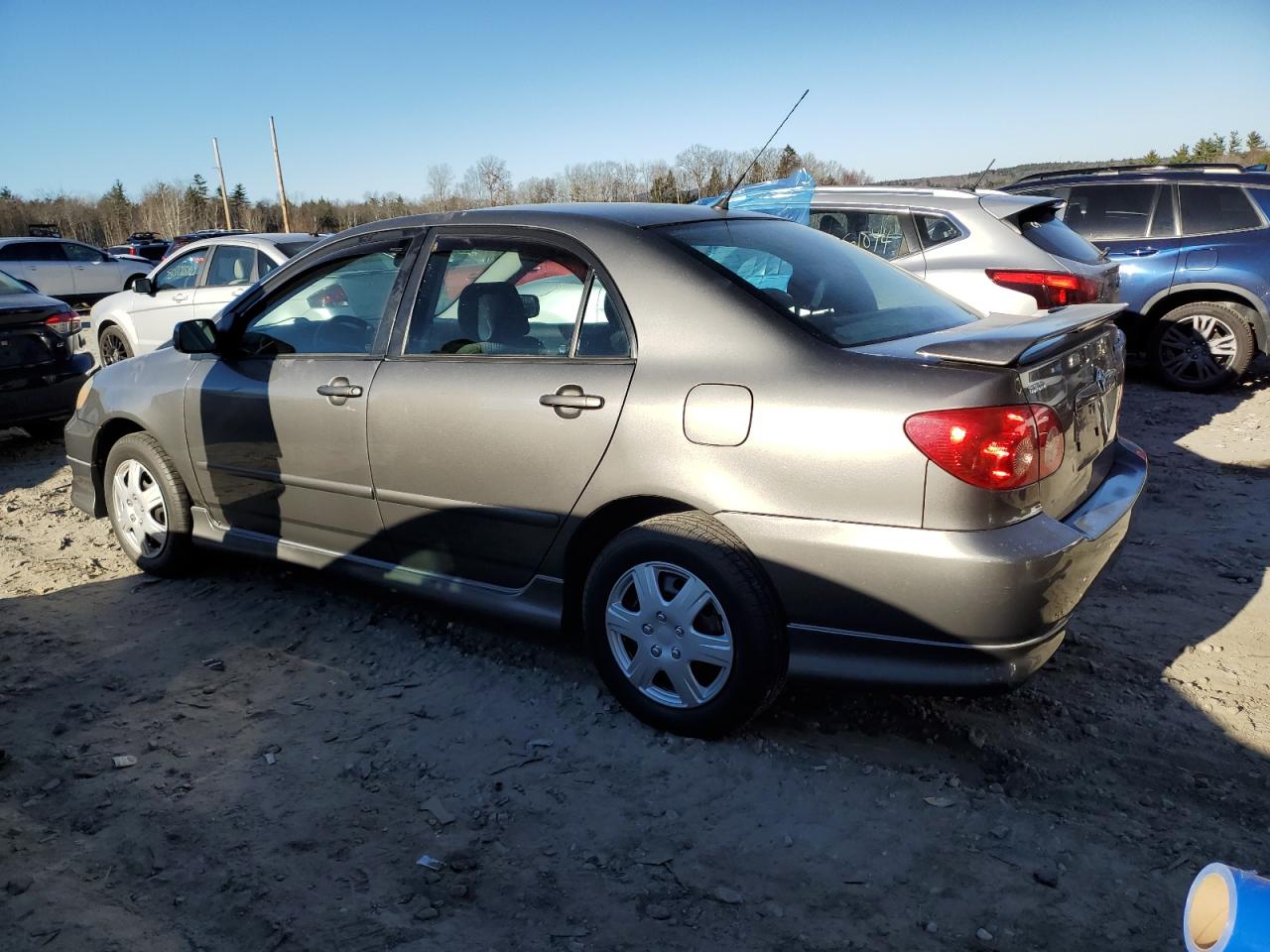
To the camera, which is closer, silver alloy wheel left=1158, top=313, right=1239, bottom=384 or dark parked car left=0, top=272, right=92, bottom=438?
dark parked car left=0, top=272, right=92, bottom=438

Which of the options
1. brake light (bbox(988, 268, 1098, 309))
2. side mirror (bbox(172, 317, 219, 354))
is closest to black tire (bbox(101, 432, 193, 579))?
side mirror (bbox(172, 317, 219, 354))

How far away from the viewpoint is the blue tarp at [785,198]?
714 cm

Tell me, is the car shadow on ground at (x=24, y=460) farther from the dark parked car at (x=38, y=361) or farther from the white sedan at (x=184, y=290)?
the white sedan at (x=184, y=290)

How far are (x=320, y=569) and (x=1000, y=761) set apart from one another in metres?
2.77

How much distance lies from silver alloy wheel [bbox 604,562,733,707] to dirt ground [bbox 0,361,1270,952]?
0.21 metres

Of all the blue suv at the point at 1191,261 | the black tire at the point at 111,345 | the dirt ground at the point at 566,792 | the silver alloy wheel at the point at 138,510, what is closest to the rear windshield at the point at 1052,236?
the blue suv at the point at 1191,261

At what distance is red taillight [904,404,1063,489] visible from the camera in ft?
8.70

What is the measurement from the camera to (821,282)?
11.4 feet

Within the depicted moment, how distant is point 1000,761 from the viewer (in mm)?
3057

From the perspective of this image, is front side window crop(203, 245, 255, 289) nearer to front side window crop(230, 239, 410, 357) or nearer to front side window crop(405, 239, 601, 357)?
front side window crop(230, 239, 410, 357)

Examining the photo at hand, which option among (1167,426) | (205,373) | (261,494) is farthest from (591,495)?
(1167,426)

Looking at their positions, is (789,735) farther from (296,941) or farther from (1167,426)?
(1167,426)

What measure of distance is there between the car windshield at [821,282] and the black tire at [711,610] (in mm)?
741

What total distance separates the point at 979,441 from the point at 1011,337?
401 millimetres
